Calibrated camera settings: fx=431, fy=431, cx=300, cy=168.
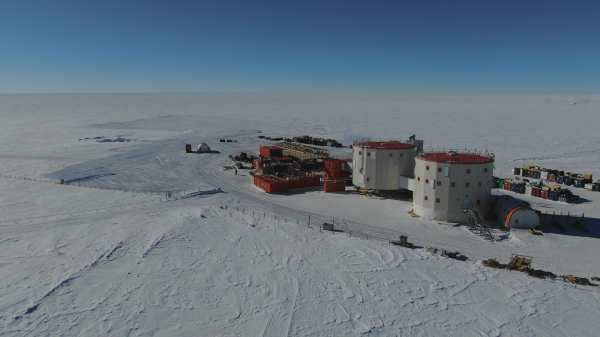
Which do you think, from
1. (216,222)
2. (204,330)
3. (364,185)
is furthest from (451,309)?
(364,185)

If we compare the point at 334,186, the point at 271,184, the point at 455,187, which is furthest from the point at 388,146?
the point at 271,184

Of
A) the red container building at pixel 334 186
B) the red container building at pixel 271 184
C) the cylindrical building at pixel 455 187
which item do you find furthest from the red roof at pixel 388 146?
the red container building at pixel 271 184

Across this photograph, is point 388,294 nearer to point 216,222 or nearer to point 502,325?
point 502,325

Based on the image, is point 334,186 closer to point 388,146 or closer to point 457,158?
point 388,146

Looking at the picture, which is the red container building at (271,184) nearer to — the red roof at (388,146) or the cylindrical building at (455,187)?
the red roof at (388,146)

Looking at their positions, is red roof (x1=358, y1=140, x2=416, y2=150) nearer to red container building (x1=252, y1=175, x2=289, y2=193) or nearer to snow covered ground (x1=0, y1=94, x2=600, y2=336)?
snow covered ground (x1=0, y1=94, x2=600, y2=336)

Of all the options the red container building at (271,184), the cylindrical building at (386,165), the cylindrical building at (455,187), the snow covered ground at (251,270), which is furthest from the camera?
the red container building at (271,184)

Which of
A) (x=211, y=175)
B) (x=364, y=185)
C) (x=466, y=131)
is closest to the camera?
(x=364, y=185)

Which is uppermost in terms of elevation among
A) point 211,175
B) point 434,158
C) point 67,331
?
point 434,158
